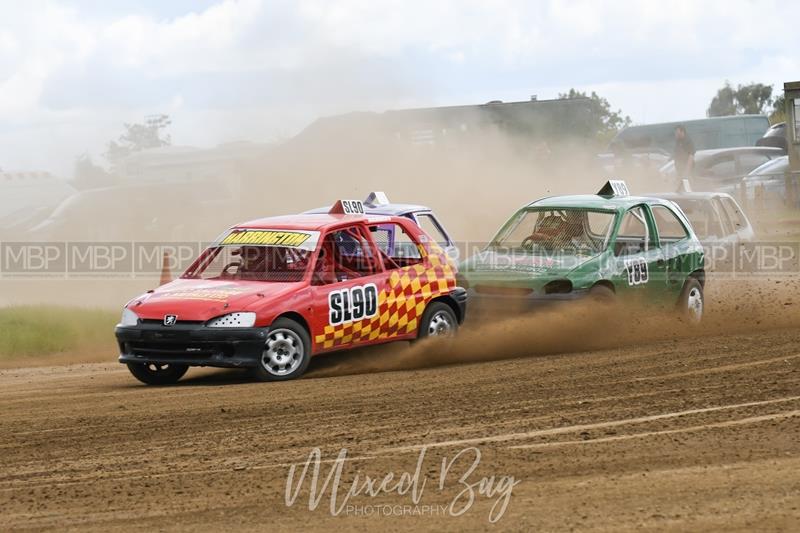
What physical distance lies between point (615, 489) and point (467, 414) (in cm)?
208

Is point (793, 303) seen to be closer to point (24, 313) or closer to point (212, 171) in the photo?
point (24, 313)

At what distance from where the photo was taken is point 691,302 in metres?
13.1

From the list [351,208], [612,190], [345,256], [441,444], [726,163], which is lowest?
[441,444]

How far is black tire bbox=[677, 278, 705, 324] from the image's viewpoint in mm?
12945

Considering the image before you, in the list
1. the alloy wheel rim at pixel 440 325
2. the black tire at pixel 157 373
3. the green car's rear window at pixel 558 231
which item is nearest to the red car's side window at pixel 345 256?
the alloy wheel rim at pixel 440 325

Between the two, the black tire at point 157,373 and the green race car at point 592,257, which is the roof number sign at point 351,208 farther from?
the black tire at point 157,373

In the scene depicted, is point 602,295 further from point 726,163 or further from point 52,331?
point 726,163

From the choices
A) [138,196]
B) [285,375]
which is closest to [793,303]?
[285,375]

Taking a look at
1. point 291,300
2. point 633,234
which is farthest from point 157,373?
point 633,234

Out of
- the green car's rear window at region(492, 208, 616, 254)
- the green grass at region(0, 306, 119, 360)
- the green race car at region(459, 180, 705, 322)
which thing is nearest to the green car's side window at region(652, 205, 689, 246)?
the green race car at region(459, 180, 705, 322)

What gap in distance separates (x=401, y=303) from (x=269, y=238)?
1.29m

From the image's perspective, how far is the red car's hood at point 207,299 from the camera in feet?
32.3

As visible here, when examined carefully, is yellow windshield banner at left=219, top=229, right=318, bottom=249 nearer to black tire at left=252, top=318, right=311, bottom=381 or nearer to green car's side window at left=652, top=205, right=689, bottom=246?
black tire at left=252, top=318, right=311, bottom=381

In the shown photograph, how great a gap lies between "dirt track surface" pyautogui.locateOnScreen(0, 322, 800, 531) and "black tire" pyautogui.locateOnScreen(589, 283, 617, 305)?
1.55 meters
